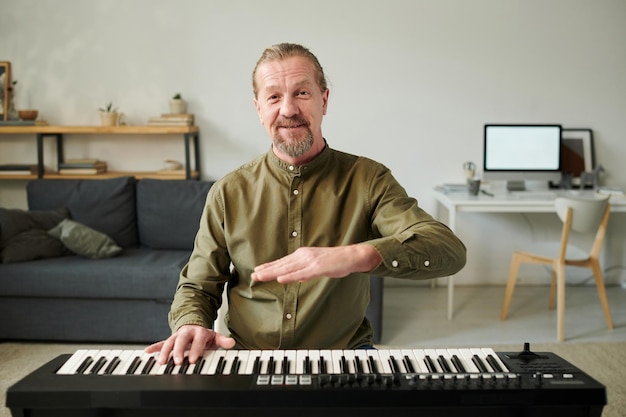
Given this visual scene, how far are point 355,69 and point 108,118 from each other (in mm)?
1763

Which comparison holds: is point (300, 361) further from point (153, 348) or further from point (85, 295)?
point (85, 295)

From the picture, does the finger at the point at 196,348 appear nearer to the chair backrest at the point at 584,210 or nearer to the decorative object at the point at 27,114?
the chair backrest at the point at 584,210

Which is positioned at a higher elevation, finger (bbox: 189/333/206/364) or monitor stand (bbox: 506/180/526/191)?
monitor stand (bbox: 506/180/526/191)

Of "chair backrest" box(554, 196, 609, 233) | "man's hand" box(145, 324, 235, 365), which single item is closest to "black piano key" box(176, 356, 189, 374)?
"man's hand" box(145, 324, 235, 365)

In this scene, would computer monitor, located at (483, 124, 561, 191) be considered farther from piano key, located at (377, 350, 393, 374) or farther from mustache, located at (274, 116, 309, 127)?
piano key, located at (377, 350, 393, 374)

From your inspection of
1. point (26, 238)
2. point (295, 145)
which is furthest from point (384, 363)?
point (26, 238)

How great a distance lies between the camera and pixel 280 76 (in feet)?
5.74

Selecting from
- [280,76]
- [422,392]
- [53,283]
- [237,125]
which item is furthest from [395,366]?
[237,125]

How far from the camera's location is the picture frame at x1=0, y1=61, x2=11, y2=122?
4.71m

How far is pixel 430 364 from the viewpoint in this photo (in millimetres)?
1381

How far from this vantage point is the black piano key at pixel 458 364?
4.45 ft

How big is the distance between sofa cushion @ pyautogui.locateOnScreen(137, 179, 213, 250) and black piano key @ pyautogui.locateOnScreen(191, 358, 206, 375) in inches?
111

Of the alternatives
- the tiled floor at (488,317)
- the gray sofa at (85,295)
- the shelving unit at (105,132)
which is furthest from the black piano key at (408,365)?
the shelving unit at (105,132)

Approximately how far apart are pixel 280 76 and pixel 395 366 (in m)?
0.81
